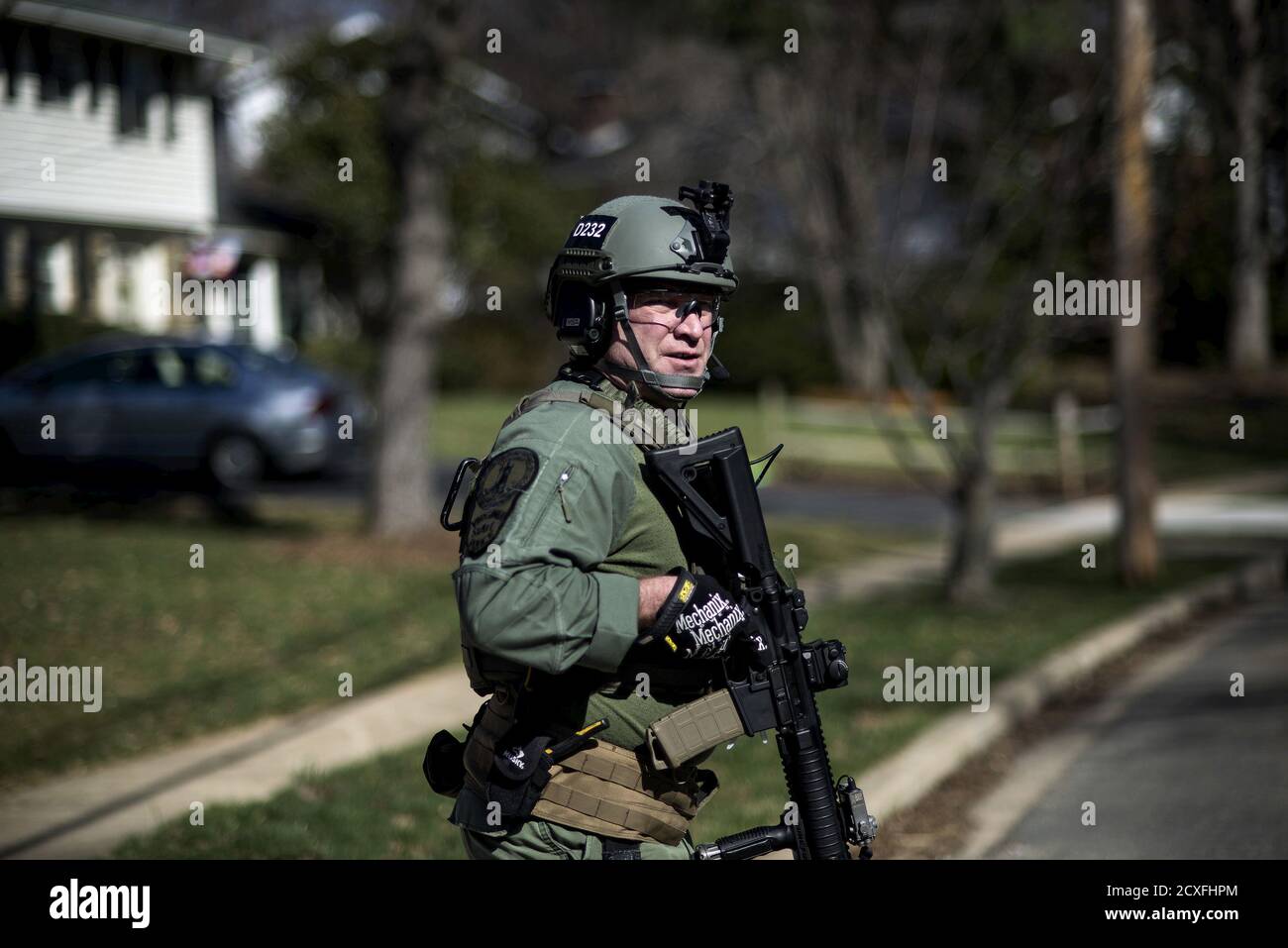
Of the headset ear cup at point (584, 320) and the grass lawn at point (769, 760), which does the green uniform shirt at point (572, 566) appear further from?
the grass lawn at point (769, 760)

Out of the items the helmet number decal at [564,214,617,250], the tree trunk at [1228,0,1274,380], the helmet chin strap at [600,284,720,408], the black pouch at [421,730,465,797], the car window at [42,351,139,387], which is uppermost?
the tree trunk at [1228,0,1274,380]

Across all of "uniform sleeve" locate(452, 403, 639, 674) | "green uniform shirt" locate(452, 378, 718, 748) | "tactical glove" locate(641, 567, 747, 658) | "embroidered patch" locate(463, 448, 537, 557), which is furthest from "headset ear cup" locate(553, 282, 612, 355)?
"tactical glove" locate(641, 567, 747, 658)

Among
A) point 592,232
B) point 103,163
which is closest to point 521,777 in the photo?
point 592,232

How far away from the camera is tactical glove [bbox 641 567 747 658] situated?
2850 mm

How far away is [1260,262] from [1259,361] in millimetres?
16496

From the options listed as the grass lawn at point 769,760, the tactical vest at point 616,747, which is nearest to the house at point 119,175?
the grass lawn at point 769,760

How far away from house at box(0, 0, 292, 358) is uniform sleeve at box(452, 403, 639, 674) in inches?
382

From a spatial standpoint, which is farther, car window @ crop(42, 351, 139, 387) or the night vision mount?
car window @ crop(42, 351, 139, 387)

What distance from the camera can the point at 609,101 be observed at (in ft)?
169

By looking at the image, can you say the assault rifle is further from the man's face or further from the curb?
the curb

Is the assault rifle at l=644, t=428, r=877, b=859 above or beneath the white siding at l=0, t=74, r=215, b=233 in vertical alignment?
beneath

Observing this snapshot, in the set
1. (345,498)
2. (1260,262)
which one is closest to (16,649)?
(345,498)
